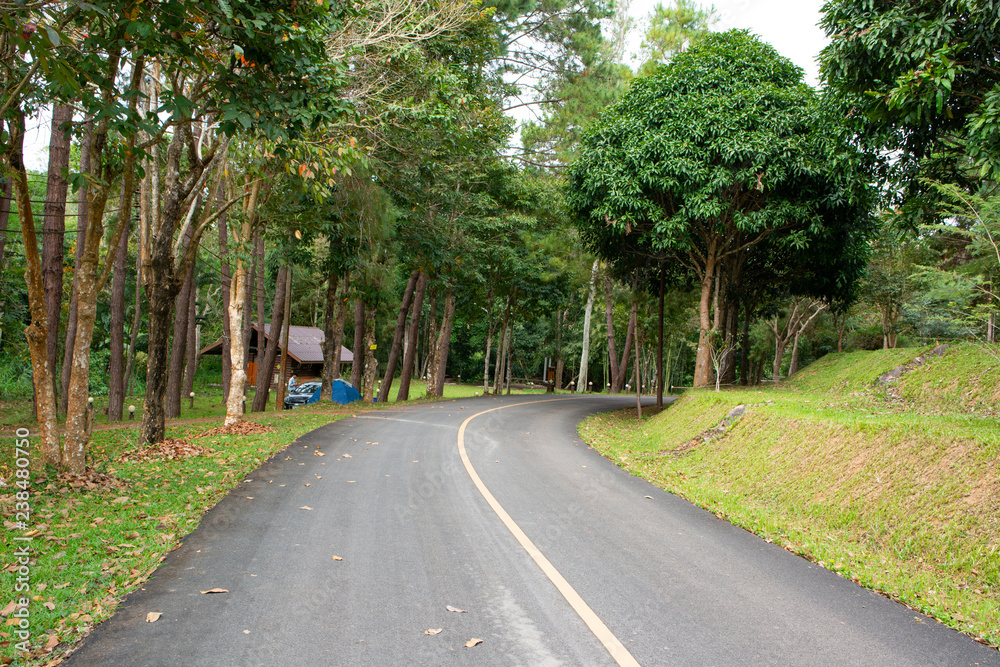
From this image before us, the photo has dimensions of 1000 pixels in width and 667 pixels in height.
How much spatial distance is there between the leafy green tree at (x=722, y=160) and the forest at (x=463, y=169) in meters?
0.08

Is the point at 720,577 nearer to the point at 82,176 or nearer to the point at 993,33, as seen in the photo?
the point at 82,176

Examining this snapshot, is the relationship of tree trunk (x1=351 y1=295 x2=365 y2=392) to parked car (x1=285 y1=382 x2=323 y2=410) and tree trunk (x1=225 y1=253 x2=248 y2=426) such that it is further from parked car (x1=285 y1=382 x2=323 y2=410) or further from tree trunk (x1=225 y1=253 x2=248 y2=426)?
tree trunk (x1=225 y1=253 x2=248 y2=426)

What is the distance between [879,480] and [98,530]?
8524 mm

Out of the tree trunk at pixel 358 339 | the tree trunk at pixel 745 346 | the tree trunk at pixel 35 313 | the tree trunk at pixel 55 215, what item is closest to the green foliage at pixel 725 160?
the tree trunk at pixel 745 346

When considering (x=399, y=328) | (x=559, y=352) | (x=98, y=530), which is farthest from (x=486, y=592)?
(x=559, y=352)

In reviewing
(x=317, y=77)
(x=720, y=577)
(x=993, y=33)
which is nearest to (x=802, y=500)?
(x=720, y=577)

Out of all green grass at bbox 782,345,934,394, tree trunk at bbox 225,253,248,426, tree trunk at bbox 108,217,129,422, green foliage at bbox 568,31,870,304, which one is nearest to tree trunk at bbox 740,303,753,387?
green grass at bbox 782,345,934,394

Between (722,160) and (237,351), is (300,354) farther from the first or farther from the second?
(722,160)

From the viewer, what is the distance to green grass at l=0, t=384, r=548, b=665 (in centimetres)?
402

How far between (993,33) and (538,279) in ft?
74.6

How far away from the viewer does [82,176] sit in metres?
6.27

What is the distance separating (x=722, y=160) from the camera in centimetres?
1709

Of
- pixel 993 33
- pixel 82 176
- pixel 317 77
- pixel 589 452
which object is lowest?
pixel 589 452

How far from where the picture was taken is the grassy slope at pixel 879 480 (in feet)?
18.1
